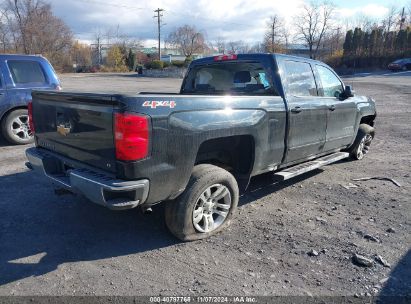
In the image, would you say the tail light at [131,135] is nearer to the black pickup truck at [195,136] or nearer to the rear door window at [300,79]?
the black pickup truck at [195,136]

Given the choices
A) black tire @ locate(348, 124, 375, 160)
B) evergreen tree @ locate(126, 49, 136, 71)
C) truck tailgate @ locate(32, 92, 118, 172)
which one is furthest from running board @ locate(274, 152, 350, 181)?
evergreen tree @ locate(126, 49, 136, 71)

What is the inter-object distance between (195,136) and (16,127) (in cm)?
586

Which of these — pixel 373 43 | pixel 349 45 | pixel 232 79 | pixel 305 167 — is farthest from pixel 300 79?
pixel 349 45

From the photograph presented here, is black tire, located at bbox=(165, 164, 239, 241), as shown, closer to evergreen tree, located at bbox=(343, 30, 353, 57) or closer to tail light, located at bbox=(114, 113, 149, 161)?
tail light, located at bbox=(114, 113, 149, 161)

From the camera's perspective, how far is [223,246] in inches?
138

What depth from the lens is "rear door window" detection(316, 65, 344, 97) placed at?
531cm

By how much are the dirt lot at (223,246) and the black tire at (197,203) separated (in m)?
0.15

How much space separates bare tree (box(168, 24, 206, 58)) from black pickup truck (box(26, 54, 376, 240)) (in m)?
93.1

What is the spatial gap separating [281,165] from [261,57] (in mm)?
1418

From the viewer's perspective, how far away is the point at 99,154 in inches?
122

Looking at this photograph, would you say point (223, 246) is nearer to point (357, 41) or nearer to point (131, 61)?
point (357, 41)

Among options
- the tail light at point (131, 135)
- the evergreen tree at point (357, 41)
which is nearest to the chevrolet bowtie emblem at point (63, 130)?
the tail light at point (131, 135)

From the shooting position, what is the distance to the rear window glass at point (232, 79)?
4449 mm

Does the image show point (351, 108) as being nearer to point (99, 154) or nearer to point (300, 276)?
point (300, 276)
